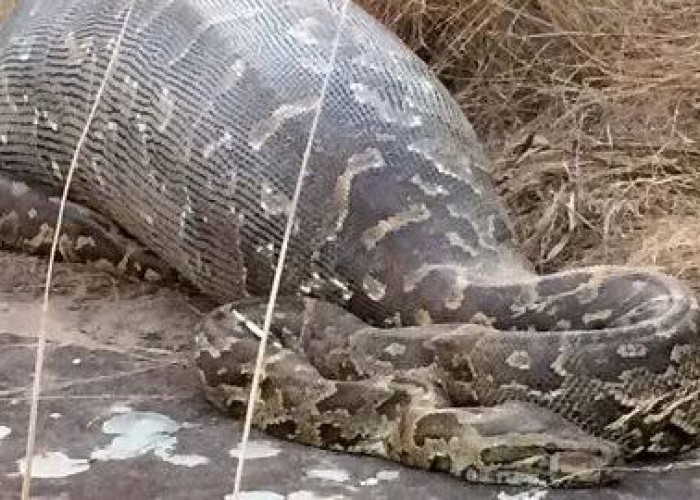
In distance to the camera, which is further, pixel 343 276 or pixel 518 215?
pixel 518 215

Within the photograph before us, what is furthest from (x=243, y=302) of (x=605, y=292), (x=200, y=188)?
(x=605, y=292)

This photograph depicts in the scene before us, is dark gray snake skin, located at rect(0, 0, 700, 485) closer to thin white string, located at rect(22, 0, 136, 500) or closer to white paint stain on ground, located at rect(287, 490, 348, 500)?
white paint stain on ground, located at rect(287, 490, 348, 500)

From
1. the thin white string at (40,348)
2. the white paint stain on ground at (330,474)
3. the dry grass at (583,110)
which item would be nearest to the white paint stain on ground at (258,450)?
the white paint stain on ground at (330,474)

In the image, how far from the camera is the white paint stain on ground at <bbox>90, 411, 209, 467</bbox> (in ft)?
12.4

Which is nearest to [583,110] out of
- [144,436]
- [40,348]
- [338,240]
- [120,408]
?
[338,240]

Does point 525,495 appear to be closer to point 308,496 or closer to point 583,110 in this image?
point 308,496

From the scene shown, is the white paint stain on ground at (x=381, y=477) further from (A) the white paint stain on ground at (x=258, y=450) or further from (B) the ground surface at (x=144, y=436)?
(A) the white paint stain on ground at (x=258, y=450)

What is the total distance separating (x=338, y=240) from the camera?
175 inches

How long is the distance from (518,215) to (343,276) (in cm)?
96

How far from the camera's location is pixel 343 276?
4.40m


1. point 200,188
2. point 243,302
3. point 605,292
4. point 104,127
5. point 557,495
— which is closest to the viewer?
point 557,495

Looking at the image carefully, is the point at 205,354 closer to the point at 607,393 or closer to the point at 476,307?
the point at 476,307

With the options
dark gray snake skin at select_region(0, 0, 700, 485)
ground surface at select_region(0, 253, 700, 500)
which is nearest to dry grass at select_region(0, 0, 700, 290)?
dark gray snake skin at select_region(0, 0, 700, 485)

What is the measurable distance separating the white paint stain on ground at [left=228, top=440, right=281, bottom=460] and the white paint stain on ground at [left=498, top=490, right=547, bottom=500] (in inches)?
20.6
